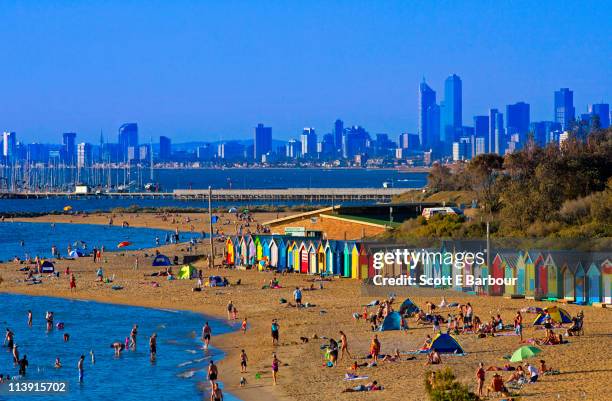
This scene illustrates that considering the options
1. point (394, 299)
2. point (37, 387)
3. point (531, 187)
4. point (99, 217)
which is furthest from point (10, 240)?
point (37, 387)

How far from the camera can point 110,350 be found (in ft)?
83.6

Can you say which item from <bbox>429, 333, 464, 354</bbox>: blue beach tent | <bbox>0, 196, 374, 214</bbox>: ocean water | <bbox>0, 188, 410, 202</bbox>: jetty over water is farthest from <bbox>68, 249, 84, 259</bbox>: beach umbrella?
<bbox>0, 188, 410, 202</bbox>: jetty over water

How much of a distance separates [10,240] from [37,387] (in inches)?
1693

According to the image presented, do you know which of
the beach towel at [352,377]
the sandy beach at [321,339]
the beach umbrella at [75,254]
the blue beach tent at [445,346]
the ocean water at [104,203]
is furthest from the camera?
the ocean water at [104,203]

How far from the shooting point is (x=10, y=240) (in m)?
63.0

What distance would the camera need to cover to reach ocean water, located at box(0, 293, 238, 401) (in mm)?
21312

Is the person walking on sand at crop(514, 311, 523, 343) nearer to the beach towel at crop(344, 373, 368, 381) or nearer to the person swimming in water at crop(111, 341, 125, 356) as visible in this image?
the beach towel at crop(344, 373, 368, 381)

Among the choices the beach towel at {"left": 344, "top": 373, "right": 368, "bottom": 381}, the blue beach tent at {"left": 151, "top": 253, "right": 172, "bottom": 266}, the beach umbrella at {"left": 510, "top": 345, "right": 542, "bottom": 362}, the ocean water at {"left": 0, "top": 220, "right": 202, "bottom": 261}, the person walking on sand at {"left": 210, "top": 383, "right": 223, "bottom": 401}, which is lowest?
the person walking on sand at {"left": 210, "top": 383, "right": 223, "bottom": 401}

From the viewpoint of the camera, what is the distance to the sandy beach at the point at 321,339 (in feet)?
65.5

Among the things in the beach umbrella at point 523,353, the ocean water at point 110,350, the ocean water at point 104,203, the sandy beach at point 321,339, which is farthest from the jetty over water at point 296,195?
the beach umbrella at point 523,353

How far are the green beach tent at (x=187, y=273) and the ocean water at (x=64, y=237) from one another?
44.9 ft

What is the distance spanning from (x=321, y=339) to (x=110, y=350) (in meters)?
4.87

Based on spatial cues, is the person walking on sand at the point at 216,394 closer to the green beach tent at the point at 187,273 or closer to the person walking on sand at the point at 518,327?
the person walking on sand at the point at 518,327

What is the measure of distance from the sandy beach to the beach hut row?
20.2 inches
